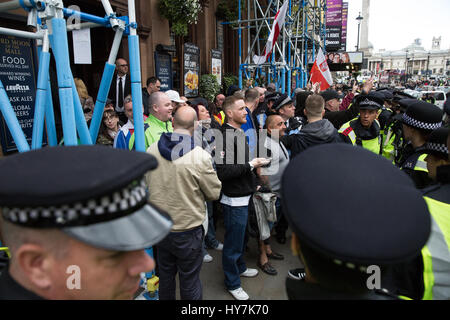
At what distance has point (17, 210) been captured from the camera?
87 centimetres

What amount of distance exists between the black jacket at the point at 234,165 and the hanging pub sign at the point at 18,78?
2.95m

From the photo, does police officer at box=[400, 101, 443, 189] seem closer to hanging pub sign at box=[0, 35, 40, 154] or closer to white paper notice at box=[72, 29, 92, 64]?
white paper notice at box=[72, 29, 92, 64]

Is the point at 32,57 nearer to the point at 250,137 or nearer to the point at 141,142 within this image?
the point at 141,142

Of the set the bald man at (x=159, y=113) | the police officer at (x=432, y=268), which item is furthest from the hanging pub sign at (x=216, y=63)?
the police officer at (x=432, y=268)

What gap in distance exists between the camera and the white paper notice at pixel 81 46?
2.10m

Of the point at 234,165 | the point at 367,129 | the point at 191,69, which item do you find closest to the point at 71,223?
the point at 234,165

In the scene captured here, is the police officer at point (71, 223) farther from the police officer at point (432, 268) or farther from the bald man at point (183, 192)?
the bald man at point (183, 192)

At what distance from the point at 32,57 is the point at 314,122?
13.3 ft

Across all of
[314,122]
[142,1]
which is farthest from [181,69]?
[314,122]

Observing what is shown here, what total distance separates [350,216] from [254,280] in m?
3.26

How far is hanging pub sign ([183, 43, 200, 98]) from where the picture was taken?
8.49 metres

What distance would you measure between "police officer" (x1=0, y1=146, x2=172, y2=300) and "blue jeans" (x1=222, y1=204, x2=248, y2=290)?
2372 mm

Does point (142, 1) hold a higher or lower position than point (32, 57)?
higher

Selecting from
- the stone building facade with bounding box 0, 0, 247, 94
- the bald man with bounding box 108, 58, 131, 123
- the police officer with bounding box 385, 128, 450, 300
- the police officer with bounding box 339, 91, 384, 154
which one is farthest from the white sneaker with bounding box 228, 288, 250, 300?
the stone building facade with bounding box 0, 0, 247, 94
